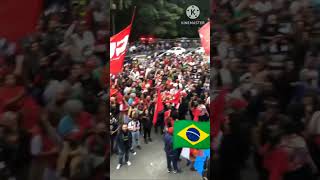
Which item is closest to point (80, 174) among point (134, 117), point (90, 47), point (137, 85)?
point (90, 47)

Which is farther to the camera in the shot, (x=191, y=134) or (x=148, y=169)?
(x=148, y=169)

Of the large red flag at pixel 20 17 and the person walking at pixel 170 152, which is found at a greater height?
the large red flag at pixel 20 17

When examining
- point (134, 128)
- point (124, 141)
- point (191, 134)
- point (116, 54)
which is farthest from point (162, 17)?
point (191, 134)

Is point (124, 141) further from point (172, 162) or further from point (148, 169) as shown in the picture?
point (172, 162)

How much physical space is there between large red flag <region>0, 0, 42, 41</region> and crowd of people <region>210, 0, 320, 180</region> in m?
1.09

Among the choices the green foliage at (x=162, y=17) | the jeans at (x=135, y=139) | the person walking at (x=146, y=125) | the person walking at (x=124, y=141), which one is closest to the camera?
the person walking at (x=124, y=141)

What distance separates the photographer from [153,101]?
11703 millimetres

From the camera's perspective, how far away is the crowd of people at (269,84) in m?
2.81

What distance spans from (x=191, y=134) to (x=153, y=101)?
4182 millimetres

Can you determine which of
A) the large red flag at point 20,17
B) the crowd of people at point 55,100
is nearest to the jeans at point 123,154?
the crowd of people at point 55,100

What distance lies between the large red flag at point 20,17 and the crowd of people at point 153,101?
16.6 feet

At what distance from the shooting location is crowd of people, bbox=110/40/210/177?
991 cm

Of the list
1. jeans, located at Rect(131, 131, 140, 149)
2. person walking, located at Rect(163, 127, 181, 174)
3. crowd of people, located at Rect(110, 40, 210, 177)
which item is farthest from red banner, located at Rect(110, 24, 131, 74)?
jeans, located at Rect(131, 131, 140, 149)

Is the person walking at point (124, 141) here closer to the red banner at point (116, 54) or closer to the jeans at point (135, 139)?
the jeans at point (135, 139)
